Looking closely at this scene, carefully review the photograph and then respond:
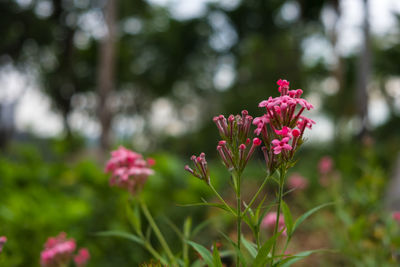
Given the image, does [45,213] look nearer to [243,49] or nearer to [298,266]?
[298,266]

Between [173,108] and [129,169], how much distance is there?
86.0 ft

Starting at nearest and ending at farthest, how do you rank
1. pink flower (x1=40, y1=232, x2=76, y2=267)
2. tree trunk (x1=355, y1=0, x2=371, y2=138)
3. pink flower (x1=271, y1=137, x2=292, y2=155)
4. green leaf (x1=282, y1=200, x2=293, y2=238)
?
pink flower (x1=271, y1=137, x2=292, y2=155)
green leaf (x1=282, y1=200, x2=293, y2=238)
pink flower (x1=40, y1=232, x2=76, y2=267)
tree trunk (x1=355, y1=0, x2=371, y2=138)

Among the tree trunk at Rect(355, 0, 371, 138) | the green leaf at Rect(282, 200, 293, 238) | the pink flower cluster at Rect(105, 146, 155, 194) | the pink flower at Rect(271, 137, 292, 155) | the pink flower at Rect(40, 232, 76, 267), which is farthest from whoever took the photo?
the tree trunk at Rect(355, 0, 371, 138)

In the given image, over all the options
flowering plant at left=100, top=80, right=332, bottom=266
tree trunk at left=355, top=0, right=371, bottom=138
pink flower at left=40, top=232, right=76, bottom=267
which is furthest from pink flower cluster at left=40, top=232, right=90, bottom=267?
tree trunk at left=355, top=0, right=371, bottom=138

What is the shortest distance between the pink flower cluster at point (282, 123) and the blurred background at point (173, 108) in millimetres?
76

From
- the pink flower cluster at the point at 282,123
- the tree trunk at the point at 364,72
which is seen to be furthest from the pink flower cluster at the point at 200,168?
the tree trunk at the point at 364,72

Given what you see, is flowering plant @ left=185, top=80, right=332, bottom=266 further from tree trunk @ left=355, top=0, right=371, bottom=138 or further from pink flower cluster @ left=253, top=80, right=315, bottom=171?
tree trunk @ left=355, top=0, right=371, bottom=138

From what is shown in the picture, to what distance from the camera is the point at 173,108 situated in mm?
27531

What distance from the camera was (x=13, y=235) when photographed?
243cm

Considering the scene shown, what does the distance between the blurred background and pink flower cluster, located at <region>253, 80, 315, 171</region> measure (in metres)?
0.08

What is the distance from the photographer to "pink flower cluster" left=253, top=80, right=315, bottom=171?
97 cm

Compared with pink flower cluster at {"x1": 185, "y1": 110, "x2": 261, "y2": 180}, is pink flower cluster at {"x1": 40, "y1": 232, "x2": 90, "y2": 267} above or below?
below

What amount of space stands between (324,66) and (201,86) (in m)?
8.07

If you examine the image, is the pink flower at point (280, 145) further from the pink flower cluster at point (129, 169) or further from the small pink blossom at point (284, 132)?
the pink flower cluster at point (129, 169)
